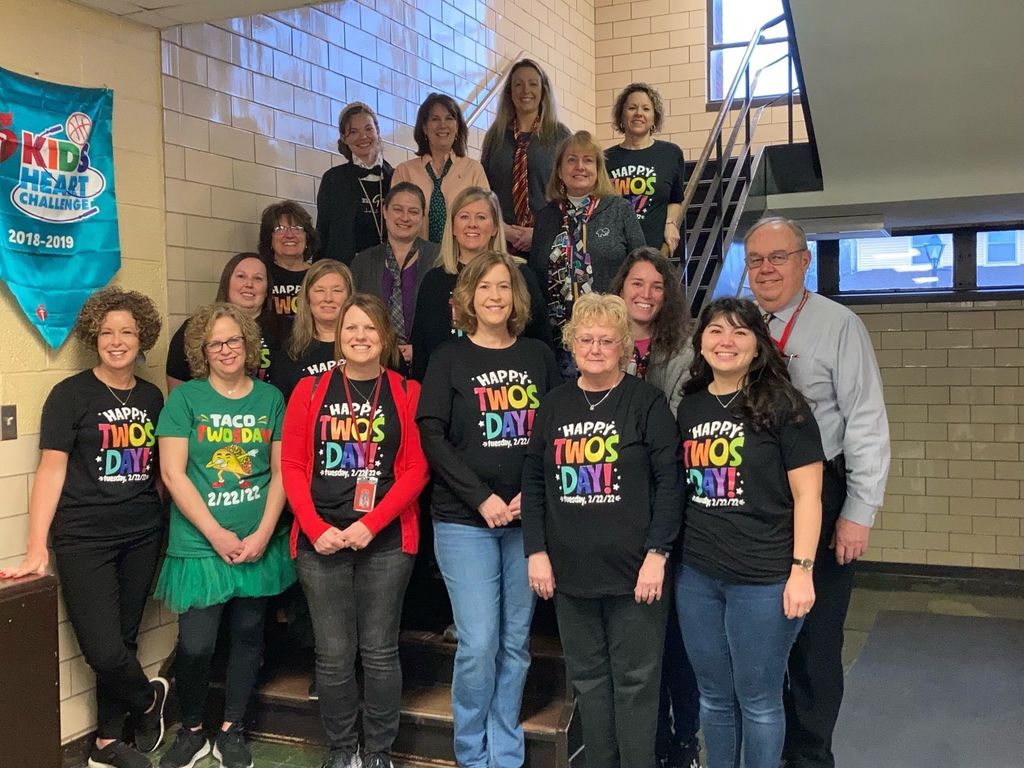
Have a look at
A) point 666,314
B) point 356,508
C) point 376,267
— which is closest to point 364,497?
point 356,508

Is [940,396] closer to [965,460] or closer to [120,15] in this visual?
[965,460]

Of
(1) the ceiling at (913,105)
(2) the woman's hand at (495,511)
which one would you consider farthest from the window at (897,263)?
(2) the woman's hand at (495,511)

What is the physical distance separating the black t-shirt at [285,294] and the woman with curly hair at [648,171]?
4.44 ft

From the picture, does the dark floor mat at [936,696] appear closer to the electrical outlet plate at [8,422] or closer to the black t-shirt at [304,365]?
the black t-shirt at [304,365]

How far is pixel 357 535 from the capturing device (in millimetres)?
2752

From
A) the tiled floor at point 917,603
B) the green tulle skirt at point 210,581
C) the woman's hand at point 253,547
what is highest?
the woman's hand at point 253,547

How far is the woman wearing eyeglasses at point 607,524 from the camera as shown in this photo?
Result: 245 centimetres

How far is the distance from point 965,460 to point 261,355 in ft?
18.9

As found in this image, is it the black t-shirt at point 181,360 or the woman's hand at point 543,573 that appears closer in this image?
the woman's hand at point 543,573

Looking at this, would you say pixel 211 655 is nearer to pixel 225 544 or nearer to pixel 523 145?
pixel 225 544

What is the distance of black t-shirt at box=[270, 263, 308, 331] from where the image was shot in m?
3.42

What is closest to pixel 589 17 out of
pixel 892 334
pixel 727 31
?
pixel 727 31

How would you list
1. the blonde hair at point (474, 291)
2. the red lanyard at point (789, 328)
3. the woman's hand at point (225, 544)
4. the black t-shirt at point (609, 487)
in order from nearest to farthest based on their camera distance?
the black t-shirt at point (609, 487) → the red lanyard at point (789, 328) → the blonde hair at point (474, 291) → the woman's hand at point (225, 544)

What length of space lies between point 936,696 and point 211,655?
339 cm
